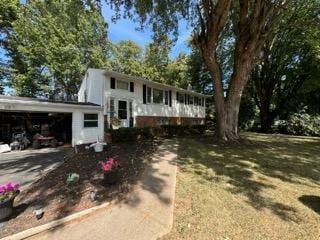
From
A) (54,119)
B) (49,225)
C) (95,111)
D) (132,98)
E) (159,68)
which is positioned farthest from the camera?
(159,68)

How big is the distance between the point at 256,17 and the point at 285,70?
52.0ft

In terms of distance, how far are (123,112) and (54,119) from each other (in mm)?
5796

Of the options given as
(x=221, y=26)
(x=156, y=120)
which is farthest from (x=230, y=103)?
(x=156, y=120)

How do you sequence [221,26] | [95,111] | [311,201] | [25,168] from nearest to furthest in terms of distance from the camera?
[311,201]
[25,168]
[221,26]
[95,111]

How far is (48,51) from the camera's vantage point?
23297mm

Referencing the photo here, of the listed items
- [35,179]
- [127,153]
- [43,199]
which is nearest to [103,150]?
[127,153]

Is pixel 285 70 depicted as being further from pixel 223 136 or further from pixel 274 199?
pixel 274 199

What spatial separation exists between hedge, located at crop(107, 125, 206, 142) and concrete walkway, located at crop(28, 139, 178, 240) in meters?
7.12

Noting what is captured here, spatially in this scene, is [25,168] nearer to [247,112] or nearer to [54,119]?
[54,119]

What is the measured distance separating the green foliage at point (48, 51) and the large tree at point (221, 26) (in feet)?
34.5

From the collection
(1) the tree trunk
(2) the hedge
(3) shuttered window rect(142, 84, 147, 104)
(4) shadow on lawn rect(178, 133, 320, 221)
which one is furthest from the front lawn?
(3) shuttered window rect(142, 84, 147, 104)

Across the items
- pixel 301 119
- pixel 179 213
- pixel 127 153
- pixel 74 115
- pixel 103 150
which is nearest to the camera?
pixel 179 213

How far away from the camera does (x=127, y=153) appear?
9305 mm

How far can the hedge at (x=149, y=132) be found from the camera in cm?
1273
